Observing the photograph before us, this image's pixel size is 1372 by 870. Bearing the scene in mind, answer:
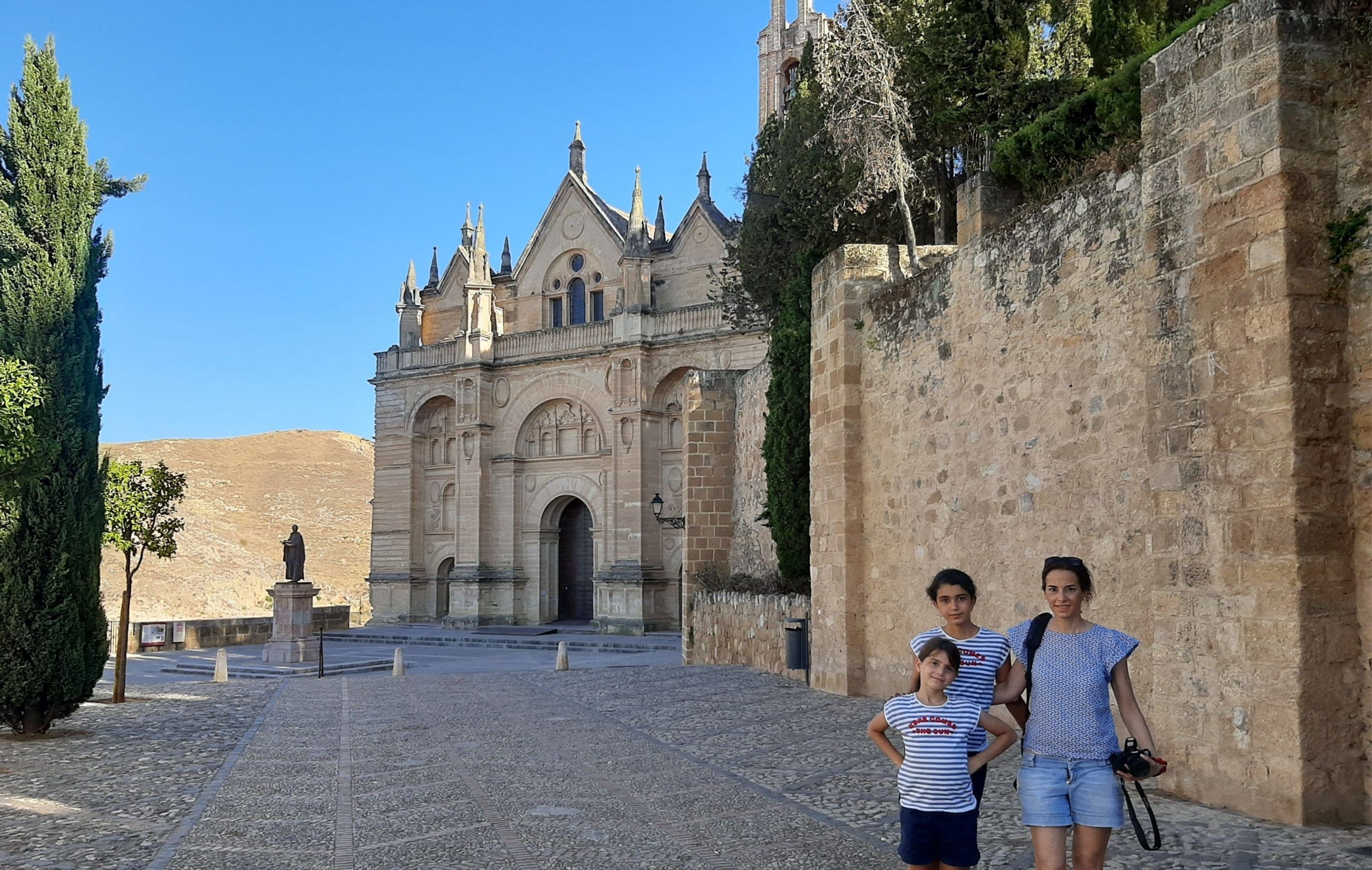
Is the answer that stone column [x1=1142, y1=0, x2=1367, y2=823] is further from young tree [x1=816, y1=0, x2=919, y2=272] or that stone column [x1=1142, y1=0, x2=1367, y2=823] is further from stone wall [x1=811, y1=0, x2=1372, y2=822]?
young tree [x1=816, y1=0, x2=919, y2=272]

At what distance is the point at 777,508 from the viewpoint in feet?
51.8

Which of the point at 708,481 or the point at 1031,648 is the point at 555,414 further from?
the point at 1031,648

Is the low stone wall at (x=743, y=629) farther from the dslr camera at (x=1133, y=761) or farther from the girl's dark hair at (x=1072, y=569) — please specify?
the dslr camera at (x=1133, y=761)

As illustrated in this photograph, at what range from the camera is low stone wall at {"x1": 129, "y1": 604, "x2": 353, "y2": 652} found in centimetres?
2692

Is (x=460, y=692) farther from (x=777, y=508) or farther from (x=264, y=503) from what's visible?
(x=264, y=503)

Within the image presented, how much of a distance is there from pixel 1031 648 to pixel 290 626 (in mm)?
20778

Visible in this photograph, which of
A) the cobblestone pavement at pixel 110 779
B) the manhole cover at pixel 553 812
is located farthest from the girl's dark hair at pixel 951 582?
the cobblestone pavement at pixel 110 779

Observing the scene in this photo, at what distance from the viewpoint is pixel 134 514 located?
45.9 feet

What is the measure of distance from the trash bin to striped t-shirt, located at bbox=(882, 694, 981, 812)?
1019 centimetres

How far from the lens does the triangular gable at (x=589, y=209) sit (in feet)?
121

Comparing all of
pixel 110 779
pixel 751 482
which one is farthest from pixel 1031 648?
pixel 751 482

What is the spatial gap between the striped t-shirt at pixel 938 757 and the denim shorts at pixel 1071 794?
237mm

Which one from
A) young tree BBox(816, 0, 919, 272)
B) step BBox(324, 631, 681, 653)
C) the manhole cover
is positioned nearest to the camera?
the manhole cover

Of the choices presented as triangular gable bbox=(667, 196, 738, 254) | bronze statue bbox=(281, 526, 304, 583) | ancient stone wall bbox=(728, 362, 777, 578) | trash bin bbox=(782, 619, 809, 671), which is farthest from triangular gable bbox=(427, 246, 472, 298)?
trash bin bbox=(782, 619, 809, 671)
